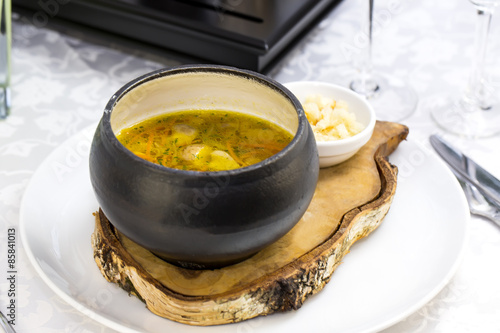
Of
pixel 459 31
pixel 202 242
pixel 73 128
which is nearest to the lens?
pixel 202 242

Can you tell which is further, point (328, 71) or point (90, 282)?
point (328, 71)

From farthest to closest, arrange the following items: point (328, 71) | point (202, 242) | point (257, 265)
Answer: point (328, 71)
point (257, 265)
point (202, 242)

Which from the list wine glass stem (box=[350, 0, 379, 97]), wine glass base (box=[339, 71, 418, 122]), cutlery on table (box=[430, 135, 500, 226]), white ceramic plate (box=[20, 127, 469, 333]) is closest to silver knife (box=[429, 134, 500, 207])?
cutlery on table (box=[430, 135, 500, 226])

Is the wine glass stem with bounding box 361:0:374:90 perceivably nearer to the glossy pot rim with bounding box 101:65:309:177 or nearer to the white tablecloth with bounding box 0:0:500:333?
the white tablecloth with bounding box 0:0:500:333

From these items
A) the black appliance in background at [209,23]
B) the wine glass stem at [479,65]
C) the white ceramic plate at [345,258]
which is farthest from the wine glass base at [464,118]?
the black appliance in background at [209,23]

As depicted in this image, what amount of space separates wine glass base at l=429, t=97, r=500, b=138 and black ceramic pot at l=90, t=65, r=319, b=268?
0.83m

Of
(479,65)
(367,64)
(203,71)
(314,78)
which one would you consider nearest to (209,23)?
(314,78)

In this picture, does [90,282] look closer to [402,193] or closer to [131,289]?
[131,289]

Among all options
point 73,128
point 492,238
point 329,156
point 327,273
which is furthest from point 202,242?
point 73,128

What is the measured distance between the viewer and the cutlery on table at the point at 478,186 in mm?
1479

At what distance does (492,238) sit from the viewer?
4.75 feet

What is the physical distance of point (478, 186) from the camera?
59.5 inches

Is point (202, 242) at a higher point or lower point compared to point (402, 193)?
higher

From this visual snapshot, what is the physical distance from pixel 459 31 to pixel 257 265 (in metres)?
1.53
